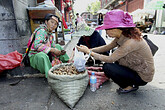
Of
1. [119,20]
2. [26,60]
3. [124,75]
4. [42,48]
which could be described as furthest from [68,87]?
[26,60]

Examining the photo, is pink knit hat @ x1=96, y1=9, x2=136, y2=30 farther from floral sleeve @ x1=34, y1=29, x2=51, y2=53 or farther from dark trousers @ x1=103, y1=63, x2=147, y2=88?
floral sleeve @ x1=34, y1=29, x2=51, y2=53

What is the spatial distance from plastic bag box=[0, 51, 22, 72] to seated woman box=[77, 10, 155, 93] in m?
1.48

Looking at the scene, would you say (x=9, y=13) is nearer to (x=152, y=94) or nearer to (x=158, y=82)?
(x=152, y=94)

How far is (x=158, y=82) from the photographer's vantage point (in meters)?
2.39

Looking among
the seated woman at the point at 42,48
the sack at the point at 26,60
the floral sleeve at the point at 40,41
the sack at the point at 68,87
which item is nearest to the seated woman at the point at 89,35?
the seated woman at the point at 42,48

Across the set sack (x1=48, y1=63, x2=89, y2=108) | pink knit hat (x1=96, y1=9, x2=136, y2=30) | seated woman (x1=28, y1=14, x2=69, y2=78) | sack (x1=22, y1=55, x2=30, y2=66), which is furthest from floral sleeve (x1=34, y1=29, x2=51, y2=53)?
pink knit hat (x1=96, y1=9, x2=136, y2=30)

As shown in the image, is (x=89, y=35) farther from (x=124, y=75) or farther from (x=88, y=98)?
(x=88, y=98)

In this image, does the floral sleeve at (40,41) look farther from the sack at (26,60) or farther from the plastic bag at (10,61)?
the plastic bag at (10,61)

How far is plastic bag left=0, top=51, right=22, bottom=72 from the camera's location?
7.83ft

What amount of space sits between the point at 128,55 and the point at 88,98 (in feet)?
3.04

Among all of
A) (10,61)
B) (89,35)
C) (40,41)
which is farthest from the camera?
(89,35)

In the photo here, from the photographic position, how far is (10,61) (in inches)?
96.9

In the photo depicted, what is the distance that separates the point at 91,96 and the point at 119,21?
1246 millimetres

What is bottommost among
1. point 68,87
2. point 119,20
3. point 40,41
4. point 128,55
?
point 68,87
